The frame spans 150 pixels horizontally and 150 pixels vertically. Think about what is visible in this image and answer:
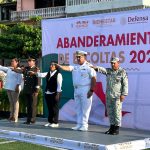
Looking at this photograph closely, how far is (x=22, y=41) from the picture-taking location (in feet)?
99.2

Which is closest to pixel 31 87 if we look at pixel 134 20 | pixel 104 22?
pixel 104 22

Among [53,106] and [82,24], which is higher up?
[82,24]

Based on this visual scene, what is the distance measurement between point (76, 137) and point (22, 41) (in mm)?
21701

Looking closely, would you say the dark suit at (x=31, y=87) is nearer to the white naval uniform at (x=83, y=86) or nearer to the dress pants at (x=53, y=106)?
the dress pants at (x=53, y=106)

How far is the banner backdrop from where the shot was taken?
1010cm

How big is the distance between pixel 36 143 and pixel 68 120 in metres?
3.10

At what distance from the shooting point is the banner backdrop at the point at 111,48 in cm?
1010

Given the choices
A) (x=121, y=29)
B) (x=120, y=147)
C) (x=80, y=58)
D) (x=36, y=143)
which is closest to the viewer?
(x=120, y=147)

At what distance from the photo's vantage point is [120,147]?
7.71m

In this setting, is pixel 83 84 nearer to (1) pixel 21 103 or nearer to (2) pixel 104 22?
(2) pixel 104 22

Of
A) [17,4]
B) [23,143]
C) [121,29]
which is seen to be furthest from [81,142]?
[17,4]

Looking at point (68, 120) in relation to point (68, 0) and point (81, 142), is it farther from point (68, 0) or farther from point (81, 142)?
point (68, 0)

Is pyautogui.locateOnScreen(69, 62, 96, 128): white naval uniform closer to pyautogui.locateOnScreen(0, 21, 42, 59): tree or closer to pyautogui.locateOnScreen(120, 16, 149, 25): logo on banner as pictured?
pyautogui.locateOnScreen(120, 16, 149, 25): logo on banner

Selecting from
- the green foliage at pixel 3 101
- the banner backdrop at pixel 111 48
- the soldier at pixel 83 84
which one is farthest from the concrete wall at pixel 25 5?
the soldier at pixel 83 84
